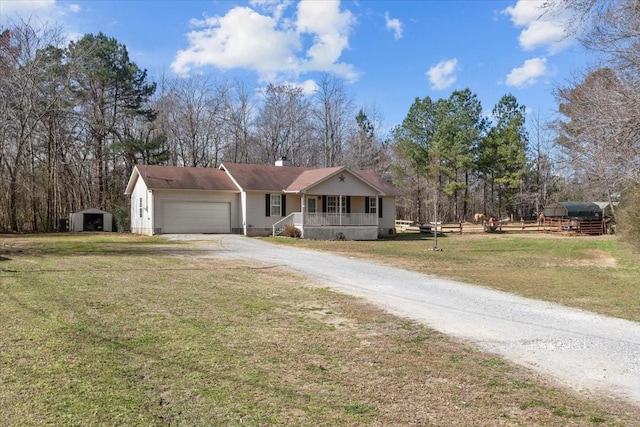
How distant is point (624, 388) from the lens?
4430 millimetres

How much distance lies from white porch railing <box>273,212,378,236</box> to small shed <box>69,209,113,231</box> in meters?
11.9

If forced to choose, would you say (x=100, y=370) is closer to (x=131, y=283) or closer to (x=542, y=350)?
(x=542, y=350)

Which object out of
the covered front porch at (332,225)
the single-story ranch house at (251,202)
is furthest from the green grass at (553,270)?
the single-story ranch house at (251,202)

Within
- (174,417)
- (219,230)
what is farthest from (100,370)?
(219,230)

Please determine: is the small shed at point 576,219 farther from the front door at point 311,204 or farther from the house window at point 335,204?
the front door at point 311,204

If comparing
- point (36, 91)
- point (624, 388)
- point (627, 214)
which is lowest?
point (624, 388)

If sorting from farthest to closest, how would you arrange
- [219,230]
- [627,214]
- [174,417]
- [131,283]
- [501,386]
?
[219,230] < [627,214] < [131,283] < [501,386] < [174,417]

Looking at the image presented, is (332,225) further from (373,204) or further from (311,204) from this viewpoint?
(373,204)

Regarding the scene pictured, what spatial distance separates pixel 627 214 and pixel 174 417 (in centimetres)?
1425

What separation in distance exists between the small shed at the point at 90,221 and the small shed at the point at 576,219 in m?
30.1

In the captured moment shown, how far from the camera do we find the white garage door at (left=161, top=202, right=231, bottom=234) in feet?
88.4

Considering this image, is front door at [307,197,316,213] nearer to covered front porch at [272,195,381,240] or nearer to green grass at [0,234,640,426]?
covered front porch at [272,195,381,240]

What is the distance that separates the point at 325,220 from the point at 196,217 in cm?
721

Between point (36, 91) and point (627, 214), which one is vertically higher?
point (36, 91)
